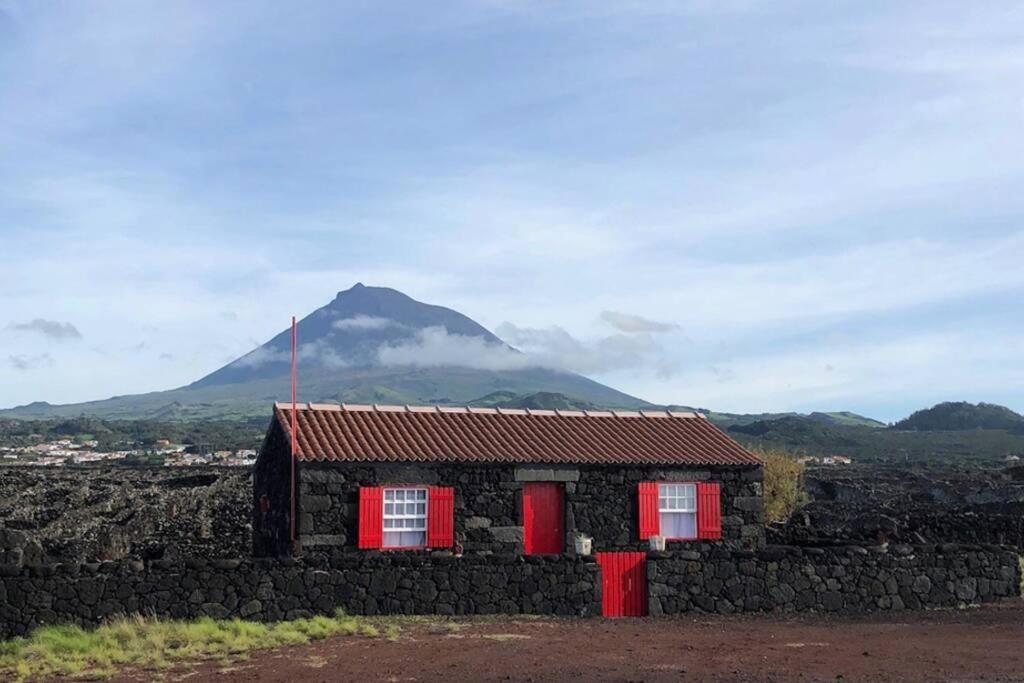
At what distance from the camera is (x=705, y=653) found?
1595cm

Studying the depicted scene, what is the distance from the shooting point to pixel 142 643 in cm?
1631

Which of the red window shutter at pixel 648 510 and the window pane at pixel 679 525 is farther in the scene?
the window pane at pixel 679 525

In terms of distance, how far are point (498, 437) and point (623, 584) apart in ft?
18.9

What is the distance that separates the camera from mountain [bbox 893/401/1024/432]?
14100 centimetres

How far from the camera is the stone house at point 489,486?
74.5 feet

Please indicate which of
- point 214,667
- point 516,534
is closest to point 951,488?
point 516,534

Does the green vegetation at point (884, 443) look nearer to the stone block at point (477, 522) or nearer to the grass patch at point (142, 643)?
the stone block at point (477, 522)

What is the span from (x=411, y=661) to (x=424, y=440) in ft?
30.9

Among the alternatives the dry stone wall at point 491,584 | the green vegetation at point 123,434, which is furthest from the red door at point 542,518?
the green vegetation at point 123,434

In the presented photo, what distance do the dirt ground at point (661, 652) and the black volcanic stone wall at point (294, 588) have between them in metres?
0.60

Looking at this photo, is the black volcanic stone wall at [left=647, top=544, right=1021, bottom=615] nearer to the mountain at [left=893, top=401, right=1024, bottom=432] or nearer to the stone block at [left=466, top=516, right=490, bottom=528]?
the stone block at [left=466, top=516, right=490, bottom=528]

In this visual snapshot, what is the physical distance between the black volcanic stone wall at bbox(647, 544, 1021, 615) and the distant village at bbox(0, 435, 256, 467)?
47998mm

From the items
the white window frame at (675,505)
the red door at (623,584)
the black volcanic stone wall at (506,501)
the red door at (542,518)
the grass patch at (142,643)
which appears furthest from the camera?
the white window frame at (675,505)

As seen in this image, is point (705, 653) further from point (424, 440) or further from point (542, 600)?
point (424, 440)
